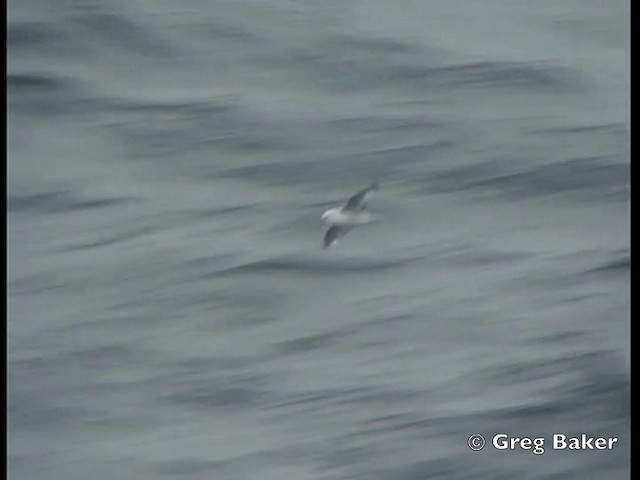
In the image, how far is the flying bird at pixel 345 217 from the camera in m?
2.50

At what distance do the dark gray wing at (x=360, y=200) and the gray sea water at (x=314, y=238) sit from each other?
18 millimetres

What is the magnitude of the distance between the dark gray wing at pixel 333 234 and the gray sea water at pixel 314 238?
18 millimetres

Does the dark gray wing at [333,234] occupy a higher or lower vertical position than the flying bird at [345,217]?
lower

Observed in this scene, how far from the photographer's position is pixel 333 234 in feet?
8.21

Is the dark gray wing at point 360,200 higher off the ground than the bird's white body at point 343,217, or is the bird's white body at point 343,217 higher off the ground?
the dark gray wing at point 360,200

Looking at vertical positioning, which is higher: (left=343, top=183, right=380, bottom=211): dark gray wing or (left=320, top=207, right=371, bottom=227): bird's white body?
(left=343, top=183, right=380, bottom=211): dark gray wing

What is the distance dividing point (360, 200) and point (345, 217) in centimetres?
5

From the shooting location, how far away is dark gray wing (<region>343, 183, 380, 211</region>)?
2514mm

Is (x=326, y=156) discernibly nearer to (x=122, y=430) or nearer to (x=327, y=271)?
(x=327, y=271)

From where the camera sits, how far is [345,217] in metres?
2.50

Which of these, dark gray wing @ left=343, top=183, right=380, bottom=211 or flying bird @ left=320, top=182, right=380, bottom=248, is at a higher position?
dark gray wing @ left=343, top=183, right=380, bottom=211

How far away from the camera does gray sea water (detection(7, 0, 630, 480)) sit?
2430mm

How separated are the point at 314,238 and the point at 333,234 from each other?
0.04 meters

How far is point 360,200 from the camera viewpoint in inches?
99.3
